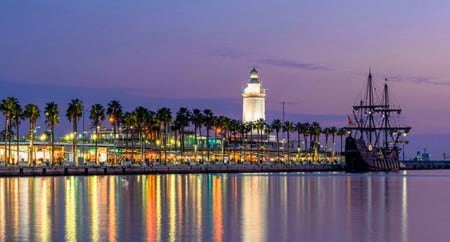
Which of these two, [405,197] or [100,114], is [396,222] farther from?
[100,114]

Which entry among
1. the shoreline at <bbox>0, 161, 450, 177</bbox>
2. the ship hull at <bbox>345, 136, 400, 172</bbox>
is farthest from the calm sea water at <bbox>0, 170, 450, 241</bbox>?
the ship hull at <bbox>345, 136, 400, 172</bbox>

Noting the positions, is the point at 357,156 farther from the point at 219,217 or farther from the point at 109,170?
the point at 219,217

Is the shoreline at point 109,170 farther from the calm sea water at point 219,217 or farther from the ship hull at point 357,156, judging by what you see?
the calm sea water at point 219,217

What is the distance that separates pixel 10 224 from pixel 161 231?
961 centimetres

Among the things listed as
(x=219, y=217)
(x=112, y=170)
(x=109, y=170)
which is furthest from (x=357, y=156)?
(x=219, y=217)

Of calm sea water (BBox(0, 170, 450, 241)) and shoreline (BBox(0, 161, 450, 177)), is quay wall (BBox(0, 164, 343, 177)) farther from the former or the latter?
calm sea water (BBox(0, 170, 450, 241))

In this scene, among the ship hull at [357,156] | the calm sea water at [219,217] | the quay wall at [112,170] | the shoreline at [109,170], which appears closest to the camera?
the calm sea water at [219,217]

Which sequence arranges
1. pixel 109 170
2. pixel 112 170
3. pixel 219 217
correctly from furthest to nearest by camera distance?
pixel 112 170 → pixel 109 170 → pixel 219 217

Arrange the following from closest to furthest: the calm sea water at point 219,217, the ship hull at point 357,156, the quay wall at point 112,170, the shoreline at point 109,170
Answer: the calm sea water at point 219,217 < the shoreline at point 109,170 < the quay wall at point 112,170 < the ship hull at point 357,156

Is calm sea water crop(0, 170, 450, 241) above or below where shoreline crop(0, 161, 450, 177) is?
above

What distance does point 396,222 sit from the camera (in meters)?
55.2

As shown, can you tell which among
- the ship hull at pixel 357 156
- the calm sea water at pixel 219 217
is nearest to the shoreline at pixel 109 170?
the ship hull at pixel 357 156

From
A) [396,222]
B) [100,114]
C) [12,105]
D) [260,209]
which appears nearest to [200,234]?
[396,222]

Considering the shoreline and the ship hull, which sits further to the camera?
the ship hull
